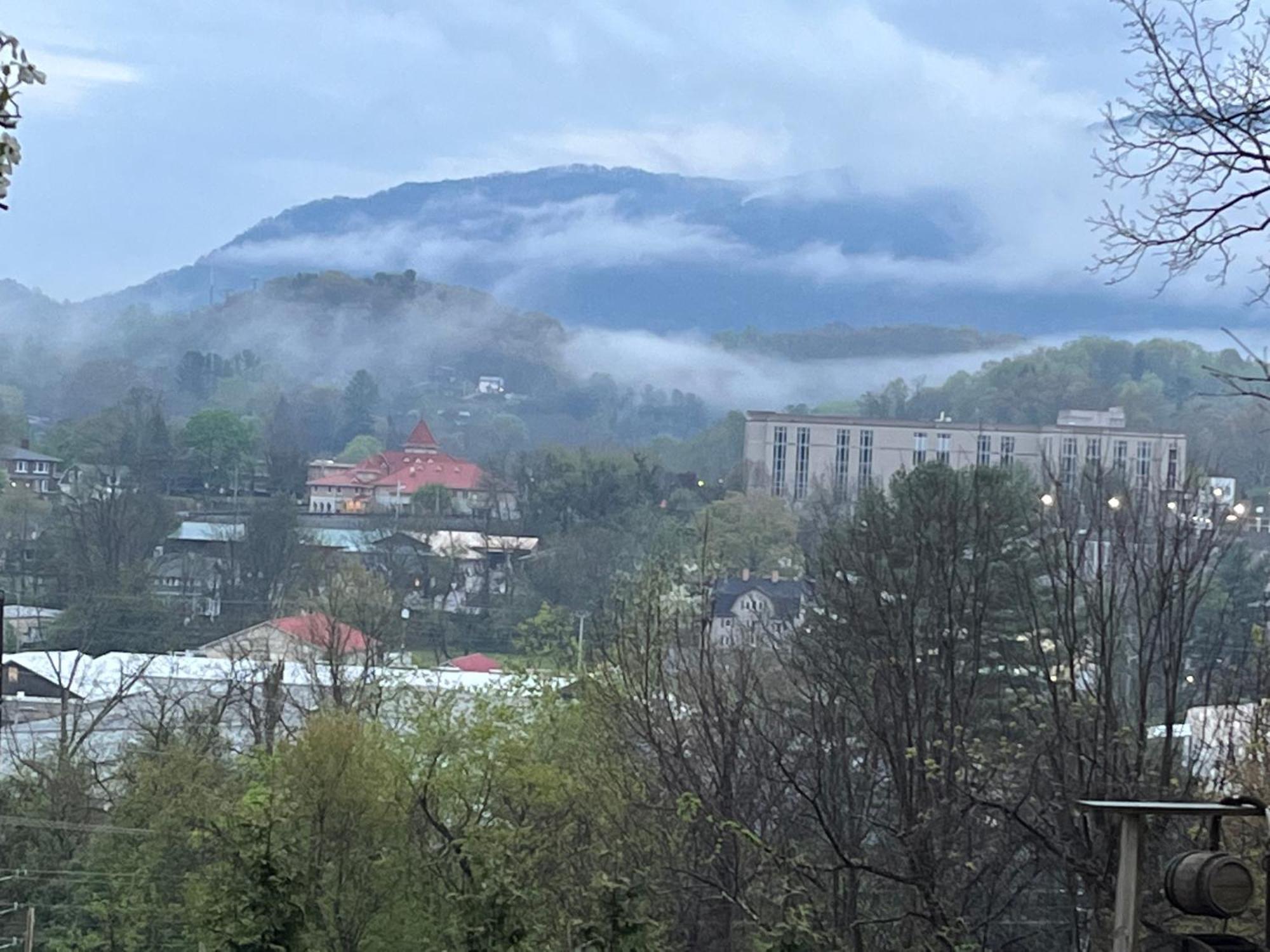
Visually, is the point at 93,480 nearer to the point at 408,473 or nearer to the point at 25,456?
the point at 25,456

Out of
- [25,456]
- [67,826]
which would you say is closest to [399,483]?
[25,456]

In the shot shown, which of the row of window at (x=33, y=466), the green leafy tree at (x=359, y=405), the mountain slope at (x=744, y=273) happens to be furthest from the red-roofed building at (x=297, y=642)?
the mountain slope at (x=744, y=273)

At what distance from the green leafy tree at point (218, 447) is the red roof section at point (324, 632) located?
33.3 meters

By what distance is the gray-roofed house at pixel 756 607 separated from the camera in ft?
51.6

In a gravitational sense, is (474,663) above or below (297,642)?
below

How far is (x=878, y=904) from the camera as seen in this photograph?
8.21 metres

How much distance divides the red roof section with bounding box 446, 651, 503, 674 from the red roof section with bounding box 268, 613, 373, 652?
3813mm

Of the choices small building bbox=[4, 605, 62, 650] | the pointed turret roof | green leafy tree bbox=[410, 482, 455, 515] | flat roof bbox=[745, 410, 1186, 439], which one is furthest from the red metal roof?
small building bbox=[4, 605, 62, 650]

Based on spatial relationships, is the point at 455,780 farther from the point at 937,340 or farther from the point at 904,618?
the point at 937,340

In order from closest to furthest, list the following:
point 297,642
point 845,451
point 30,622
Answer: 1. point 297,642
2. point 30,622
3. point 845,451

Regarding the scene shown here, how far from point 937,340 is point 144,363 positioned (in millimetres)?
64426

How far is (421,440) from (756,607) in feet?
230

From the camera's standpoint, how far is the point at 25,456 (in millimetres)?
69688

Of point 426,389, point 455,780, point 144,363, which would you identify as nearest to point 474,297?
point 426,389
